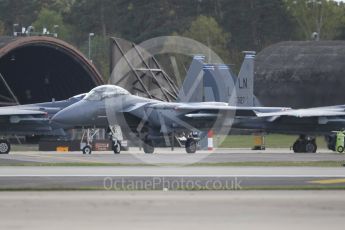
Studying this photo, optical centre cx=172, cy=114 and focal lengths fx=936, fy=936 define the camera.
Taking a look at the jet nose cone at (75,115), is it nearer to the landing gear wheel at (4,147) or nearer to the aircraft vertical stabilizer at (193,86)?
the landing gear wheel at (4,147)

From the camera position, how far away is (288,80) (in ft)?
187

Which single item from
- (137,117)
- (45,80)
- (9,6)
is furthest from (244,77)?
(9,6)

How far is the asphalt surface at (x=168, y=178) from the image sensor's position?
62.7ft

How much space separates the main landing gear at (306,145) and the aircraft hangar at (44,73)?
16.5 meters

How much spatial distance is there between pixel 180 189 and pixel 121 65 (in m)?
30.3

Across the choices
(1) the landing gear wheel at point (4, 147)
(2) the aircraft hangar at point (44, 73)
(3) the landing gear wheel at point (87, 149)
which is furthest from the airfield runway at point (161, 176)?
(2) the aircraft hangar at point (44, 73)

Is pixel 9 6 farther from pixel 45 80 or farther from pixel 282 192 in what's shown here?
pixel 282 192

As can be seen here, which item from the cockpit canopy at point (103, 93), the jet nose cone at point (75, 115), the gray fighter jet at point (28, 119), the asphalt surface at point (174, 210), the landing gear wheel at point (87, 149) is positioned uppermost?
the cockpit canopy at point (103, 93)

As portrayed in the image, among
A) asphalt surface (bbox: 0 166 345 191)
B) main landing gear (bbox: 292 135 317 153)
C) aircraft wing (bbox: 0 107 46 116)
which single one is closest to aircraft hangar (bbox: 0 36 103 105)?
Answer: aircraft wing (bbox: 0 107 46 116)

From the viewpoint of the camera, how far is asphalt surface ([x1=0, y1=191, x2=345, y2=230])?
1334 centimetres

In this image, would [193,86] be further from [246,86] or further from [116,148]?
[116,148]

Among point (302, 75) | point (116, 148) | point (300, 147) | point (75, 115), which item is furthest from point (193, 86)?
point (302, 75)

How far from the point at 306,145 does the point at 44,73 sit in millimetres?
21655

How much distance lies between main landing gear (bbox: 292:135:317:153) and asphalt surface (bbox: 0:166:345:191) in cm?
1459
